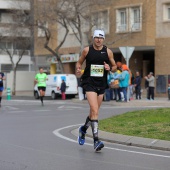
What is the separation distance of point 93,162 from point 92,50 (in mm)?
2348

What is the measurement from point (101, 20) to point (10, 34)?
9.97 meters

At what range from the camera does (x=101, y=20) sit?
39312mm

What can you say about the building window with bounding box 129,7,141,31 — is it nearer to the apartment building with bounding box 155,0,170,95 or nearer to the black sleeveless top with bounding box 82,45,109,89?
the apartment building with bounding box 155,0,170,95

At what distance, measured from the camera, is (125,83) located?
2598 centimetres

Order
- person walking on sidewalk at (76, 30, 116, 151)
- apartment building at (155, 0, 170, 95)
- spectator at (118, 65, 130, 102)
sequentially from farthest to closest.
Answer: apartment building at (155, 0, 170, 95) < spectator at (118, 65, 130, 102) < person walking on sidewalk at (76, 30, 116, 151)

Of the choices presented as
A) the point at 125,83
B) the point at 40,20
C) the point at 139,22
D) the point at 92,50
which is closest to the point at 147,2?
the point at 139,22

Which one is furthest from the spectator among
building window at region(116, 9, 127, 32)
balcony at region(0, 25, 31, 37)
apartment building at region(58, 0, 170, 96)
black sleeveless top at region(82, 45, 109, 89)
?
balcony at region(0, 25, 31, 37)

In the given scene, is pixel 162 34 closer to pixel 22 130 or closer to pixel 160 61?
pixel 160 61

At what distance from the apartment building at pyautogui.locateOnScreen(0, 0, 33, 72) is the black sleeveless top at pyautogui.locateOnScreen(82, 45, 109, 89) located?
3165cm

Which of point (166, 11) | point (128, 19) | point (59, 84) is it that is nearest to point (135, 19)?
point (128, 19)

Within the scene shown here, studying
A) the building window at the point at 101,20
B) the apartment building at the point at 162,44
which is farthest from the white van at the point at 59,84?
the apartment building at the point at 162,44

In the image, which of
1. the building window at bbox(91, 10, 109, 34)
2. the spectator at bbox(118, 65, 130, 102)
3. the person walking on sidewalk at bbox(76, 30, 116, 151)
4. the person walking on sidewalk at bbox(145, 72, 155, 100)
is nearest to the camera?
the person walking on sidewalk at bbox(76, 30, 116, 151)

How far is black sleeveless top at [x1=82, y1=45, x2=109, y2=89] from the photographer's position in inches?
394

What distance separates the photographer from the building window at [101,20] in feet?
125
